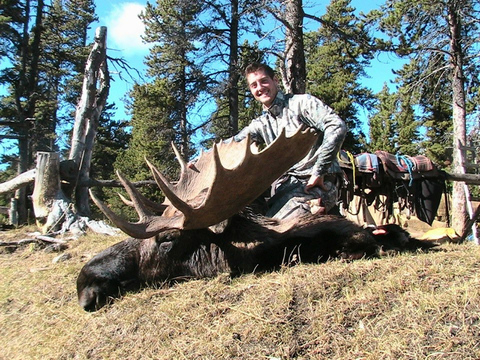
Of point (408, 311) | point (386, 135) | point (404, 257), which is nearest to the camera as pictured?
point (408, 311)

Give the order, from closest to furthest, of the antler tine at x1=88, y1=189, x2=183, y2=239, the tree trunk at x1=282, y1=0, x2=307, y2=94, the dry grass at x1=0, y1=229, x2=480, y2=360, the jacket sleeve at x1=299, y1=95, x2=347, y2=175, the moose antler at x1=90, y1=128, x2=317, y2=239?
1. the dry grass at x1=0, y1=229, x2=480, y2=360
2. the antler tine at x1=88, y1=189, x2=183, y2=239
3. the moose antler at x1=90, y1=128, x2=317, y2=239
4. the jacket sleeve at x1=299, y1=95, x2=347, y2=175
5. the tree trunk at x1=282, y1=0, x2=307, y2=94

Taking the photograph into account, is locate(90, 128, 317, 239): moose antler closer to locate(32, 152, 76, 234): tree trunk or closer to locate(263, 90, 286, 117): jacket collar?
locate(263, 90, 286, 117): jacket collar

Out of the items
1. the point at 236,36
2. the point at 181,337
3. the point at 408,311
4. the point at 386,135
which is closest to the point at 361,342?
the point at 408,311

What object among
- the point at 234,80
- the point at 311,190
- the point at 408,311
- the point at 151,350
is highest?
the point at 234,80

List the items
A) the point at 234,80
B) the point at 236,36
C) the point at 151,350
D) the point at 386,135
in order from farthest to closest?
the point at 386,135, the point at 236,36, the point at 234,80, the point at 151,350

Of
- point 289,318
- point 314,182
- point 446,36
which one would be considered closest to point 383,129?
point 446,36

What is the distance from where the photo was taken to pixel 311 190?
4.30 metres

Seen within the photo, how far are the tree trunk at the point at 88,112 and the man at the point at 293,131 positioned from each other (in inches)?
233

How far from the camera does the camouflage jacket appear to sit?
13.6 feet

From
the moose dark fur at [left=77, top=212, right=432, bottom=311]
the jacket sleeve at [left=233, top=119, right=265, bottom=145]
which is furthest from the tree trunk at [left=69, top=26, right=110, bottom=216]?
the moose dark fur at [left=77, top=212, right=432, bottom=311]

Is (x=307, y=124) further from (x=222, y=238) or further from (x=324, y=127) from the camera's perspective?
(x=222, y=238)

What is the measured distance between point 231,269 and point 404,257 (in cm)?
141

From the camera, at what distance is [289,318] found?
256 cm

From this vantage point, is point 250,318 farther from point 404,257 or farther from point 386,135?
point 386,135
